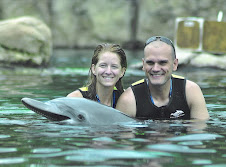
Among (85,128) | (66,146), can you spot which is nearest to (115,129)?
(85,128)

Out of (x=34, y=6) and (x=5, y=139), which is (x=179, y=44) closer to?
(x=5, y=139)

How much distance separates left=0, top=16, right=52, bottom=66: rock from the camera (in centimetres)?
1320

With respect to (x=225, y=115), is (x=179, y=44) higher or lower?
higher

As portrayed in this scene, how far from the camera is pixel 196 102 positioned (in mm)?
5441

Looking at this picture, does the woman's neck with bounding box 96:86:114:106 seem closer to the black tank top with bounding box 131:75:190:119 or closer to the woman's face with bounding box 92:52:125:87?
the woman's face with bounding box 92:52:125:87

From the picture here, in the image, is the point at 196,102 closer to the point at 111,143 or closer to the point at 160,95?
the point at 160,95

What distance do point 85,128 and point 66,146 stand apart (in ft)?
2.59

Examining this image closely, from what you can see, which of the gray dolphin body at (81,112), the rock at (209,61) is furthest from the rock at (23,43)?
the gray dolphin body at (81,112)

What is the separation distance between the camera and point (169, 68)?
207 inches

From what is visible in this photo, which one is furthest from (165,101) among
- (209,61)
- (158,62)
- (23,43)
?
(209,61)

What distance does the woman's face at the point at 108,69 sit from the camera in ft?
17.8

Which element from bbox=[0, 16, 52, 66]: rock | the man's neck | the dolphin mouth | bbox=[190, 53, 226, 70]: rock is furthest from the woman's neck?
bbox=[190, 53, 226, 70]: rock

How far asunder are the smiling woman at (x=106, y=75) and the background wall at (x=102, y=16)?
28.9 m

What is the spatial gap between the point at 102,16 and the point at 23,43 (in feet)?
76.8
